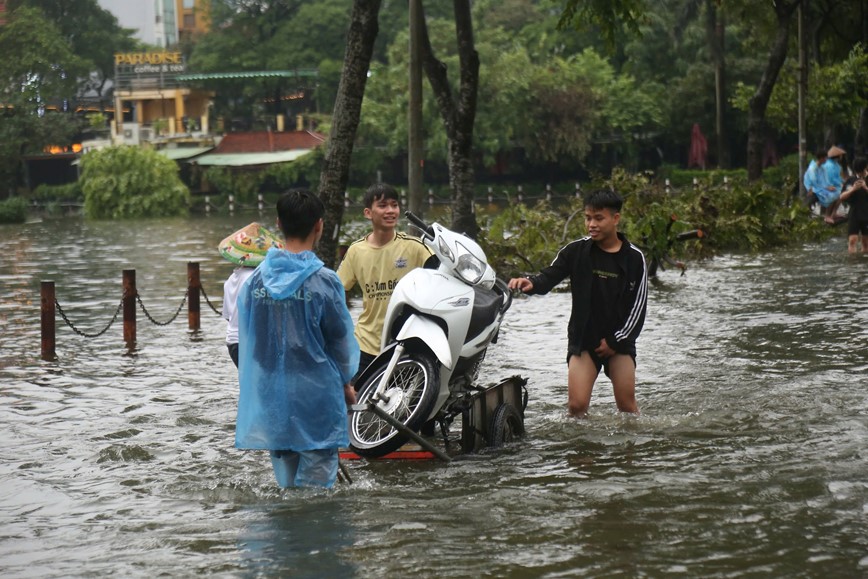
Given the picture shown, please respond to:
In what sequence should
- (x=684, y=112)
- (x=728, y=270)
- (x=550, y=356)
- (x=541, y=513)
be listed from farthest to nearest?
(x=684, y=112)
(x=728, y=270)
(x=550, y=356)
(x=541, y=513)

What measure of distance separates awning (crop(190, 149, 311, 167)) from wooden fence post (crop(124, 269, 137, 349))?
5117 cm

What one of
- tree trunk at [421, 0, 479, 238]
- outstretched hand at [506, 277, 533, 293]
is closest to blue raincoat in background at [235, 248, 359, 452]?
outstretched hand at [506, 277, 533, 293]

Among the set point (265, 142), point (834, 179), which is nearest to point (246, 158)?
point (265, 142)

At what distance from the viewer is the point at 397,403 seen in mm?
7539

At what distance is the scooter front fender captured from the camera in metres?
7.49

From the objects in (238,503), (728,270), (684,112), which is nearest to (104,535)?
(238,503)

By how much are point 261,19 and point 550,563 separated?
7024cm

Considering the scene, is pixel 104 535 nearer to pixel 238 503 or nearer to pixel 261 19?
pixel 238 503

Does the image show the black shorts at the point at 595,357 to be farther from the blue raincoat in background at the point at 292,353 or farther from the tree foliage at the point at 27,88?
the tree foliage at the point at 27,88

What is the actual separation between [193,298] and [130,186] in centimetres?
4414

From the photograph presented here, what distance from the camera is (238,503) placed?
6.96 m

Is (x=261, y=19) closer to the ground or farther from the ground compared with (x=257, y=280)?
farther from the ground

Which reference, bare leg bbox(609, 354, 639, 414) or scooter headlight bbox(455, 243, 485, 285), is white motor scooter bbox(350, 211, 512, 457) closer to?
scooter headlight bbox(455, 243, 485, 285)

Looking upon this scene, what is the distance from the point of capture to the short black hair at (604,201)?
26.3 ft
